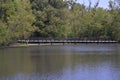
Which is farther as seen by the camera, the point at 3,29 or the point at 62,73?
the point at 3,29

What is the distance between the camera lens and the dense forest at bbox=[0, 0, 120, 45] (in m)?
90.2

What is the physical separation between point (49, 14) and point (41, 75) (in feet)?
252

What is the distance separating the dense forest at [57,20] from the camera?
90.2m

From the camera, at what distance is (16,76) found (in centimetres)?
3127

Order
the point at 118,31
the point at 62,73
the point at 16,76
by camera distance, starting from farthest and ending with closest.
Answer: the point at 118,31 < the point at 62,73 < the point at 16,76

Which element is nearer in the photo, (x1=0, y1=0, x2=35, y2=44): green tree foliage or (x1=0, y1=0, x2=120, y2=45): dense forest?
(x1=0, y1=0, x2=35, y2=44): green tree foliage

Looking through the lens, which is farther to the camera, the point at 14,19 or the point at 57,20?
the point at 57,20

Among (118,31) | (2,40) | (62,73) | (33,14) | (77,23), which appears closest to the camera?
(62,73)

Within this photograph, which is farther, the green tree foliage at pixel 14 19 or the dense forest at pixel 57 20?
the dense forest at pixel 57 20

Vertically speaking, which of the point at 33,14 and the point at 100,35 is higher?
the point at 33,14

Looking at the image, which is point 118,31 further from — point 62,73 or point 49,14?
point 62,73

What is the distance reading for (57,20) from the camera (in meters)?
106

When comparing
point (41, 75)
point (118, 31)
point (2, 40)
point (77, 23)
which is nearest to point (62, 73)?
point (41, 75)

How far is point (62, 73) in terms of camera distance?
109ft
